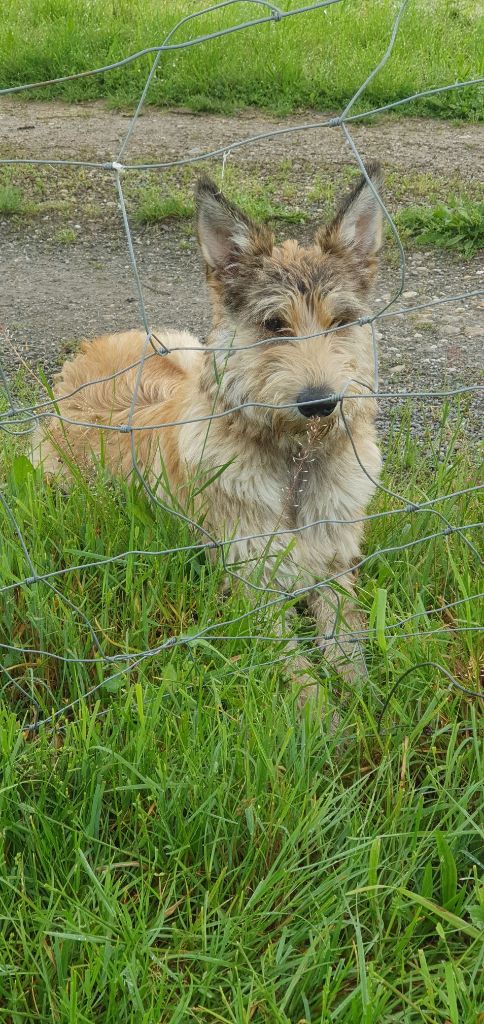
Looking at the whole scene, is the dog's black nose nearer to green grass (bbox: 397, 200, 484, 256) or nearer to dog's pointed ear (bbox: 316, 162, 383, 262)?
dog's pointed ear (bbox: 316, 162, 383, 262)

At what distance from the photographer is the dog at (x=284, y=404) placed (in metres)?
3.24

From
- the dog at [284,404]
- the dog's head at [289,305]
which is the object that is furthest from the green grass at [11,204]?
the dog's head at [289,305]

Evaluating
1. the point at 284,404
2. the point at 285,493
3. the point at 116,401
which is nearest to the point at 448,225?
the point at 116,401

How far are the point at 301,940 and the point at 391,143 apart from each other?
286 inches

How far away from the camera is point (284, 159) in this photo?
7973 millimetres

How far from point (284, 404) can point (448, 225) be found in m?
4.05

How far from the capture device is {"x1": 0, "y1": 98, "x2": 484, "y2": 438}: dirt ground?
5594 mm

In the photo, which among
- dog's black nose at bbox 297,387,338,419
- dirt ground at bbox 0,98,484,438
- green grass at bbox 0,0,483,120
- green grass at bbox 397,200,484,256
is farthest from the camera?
green grass at bbox 0,0,483,120

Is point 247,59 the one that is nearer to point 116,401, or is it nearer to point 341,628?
point 116,401

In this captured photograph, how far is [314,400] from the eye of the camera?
123 inches

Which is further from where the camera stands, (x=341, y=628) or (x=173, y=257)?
(x=173, y=257)

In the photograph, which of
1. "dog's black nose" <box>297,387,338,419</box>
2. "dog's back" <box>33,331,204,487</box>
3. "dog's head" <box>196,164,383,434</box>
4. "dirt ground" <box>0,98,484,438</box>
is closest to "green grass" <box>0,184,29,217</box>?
"dirt ground" <box>0,98,484,438</box>

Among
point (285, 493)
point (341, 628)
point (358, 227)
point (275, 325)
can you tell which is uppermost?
point (358, 227)

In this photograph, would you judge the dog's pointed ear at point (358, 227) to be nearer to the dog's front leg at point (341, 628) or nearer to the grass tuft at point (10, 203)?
the dog's front leg at point (341, 628)
